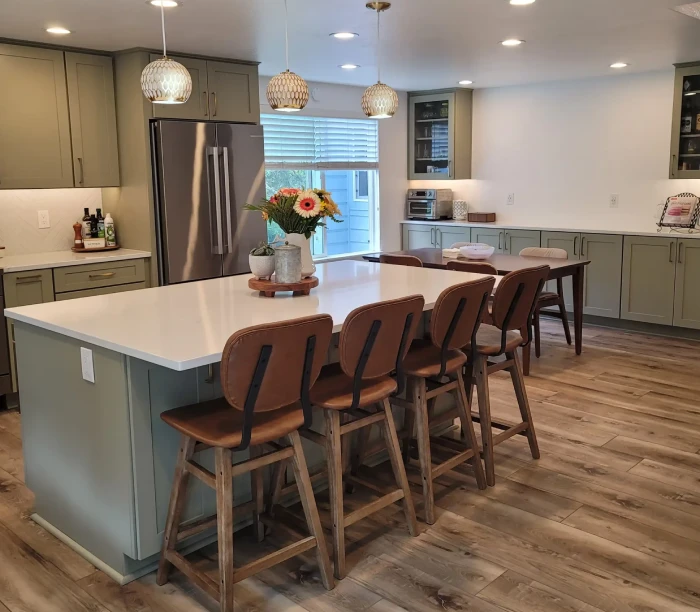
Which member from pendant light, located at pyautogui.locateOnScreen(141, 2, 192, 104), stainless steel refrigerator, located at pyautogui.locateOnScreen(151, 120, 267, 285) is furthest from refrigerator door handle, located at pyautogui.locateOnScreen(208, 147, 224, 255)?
pendant light, located at pyautogui.locateOnScreen(141, 2, 192, 104)

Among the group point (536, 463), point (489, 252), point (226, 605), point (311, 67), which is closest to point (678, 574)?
point (536, 463)

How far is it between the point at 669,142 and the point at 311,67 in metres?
3.22

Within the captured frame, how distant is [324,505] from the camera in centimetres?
304

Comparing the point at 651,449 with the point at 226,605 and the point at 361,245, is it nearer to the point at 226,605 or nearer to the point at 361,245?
the point at 226,605

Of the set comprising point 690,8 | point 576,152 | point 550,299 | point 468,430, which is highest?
point 690,8

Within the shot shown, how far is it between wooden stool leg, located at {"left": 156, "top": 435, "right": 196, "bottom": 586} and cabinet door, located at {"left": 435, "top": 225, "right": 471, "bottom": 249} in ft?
17.5

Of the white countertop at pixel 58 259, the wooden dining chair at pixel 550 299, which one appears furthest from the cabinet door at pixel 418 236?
the white countertop at pixel 58 259

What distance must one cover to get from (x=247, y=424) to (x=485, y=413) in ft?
4.62

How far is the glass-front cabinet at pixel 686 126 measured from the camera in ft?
19.4

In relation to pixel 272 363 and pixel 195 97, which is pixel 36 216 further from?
pixel 272 363

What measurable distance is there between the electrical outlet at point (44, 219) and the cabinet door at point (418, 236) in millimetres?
3895

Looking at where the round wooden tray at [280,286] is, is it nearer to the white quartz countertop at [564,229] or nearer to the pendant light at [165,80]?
the pendant light at [165,80]

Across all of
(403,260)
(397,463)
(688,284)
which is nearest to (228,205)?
(403,260)

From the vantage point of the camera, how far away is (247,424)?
2152 mm
